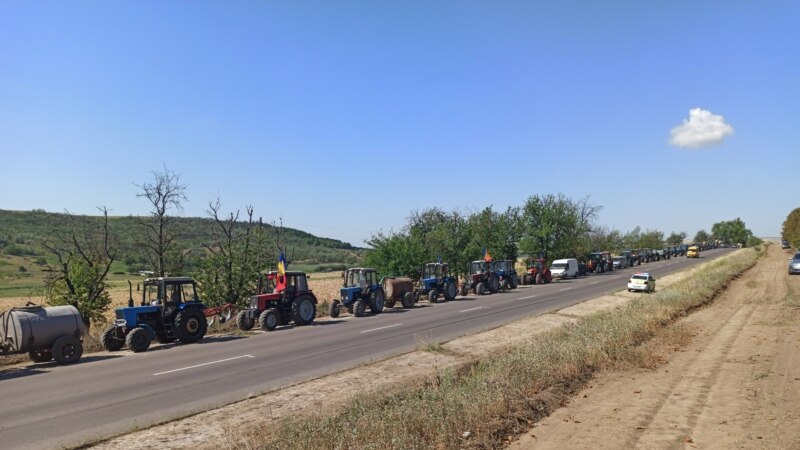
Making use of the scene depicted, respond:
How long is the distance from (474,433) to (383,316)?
18759 millimetres

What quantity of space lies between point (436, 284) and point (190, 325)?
1839 centimetres

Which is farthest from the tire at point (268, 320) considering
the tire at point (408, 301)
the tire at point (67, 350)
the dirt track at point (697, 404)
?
the dirt track at point (697, 404)

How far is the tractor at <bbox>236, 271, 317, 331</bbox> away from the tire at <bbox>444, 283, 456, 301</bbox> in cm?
1253

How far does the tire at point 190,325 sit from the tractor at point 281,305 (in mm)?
2706

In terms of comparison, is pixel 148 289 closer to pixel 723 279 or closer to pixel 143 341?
pixel 143 341

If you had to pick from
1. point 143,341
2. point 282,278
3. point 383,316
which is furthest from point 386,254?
point 143,341

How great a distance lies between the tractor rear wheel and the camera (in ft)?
113

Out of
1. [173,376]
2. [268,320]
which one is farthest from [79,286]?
[173,376]

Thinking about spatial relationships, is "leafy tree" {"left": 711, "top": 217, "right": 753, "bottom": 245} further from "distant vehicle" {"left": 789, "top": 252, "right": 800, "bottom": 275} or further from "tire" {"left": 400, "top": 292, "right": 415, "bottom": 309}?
"tire" {"left": 400, "top": 292, "right": 415, "bottom": 309}

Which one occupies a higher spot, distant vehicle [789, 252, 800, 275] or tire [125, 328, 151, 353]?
distant vehicle [789, 252, 800, 275]

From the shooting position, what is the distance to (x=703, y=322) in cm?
1855

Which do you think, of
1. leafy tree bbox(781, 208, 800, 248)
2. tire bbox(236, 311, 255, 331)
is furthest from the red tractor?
leafy tree bbox(781, 208, 800, 248)

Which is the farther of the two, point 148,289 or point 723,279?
point 723,279

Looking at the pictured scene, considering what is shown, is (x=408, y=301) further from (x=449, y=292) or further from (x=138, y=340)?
(x=138, y=340)
